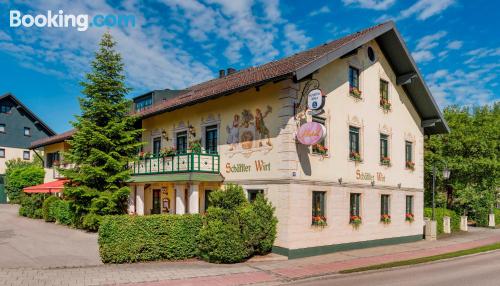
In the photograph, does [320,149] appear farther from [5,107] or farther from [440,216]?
[5,107]

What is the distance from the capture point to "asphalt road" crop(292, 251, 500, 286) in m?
12.1

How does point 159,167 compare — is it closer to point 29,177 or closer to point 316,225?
point 316,225

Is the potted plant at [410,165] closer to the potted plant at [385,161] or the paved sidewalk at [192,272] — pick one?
the potted plant at [385,161]

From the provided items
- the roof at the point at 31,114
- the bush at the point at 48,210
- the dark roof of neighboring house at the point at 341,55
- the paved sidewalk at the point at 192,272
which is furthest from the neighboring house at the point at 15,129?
the paved sidewalk at the point at 192,272

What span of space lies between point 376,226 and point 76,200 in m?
15.5

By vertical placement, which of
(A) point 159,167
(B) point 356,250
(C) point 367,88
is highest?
(C) point 367,88

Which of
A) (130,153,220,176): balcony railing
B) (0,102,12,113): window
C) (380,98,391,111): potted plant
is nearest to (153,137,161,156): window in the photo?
(130,153,220,176): balcony railing

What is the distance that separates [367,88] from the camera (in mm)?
20234

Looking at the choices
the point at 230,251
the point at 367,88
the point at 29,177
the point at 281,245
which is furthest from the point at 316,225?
the point at 29,177

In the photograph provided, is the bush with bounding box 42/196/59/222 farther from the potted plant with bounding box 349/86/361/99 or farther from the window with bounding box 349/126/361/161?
the potted plant with bounding box 349/86/361/99

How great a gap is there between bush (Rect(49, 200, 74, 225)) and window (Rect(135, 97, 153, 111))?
9454 millimetres

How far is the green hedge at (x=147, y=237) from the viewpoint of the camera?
13.8 metres

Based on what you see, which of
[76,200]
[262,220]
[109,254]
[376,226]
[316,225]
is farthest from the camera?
[76,200]

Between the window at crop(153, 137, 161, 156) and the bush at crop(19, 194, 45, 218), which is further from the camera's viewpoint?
the bush at crop(19, 194, 45, 218)
